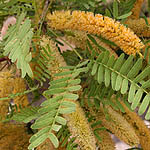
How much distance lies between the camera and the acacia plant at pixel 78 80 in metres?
0.50

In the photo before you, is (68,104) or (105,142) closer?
(68,104)

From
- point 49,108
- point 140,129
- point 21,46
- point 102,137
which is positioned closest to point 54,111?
point 49,108

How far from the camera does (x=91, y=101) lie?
712mm

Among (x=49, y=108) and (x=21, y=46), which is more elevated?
(x=21, y=46)

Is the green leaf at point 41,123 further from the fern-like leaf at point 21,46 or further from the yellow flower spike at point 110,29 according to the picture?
the yellow flower spike at point 110,29

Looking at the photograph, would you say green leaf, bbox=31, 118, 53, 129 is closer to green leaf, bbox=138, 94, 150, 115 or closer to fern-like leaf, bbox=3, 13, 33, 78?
fern-like leaf, bbox=3, 13, 33, 78

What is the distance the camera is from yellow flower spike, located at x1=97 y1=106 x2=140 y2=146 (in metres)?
0.64

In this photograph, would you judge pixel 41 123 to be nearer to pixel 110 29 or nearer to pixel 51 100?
pixel 51 100

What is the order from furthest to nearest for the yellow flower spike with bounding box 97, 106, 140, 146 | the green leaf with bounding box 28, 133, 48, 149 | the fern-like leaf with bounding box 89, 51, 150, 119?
the yellow flower spike with bounding box 97, 106, 140, 146, the fern-like leaf with bounding box 89, 51, 150, 119, the green leaf with bounding box 28, 133, 48, 149

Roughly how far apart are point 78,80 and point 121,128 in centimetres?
22

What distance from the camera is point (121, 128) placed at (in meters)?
0.65

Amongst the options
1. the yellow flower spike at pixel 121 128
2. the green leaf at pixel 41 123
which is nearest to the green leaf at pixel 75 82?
the green leaf at pixel 41 123

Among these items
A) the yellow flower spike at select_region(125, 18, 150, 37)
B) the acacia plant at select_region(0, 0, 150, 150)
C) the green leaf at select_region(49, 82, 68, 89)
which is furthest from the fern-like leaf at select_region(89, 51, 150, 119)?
the yellow flower spike at select_region(125, 18, 150, 37)

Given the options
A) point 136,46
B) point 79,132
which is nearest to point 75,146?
point 79,132
